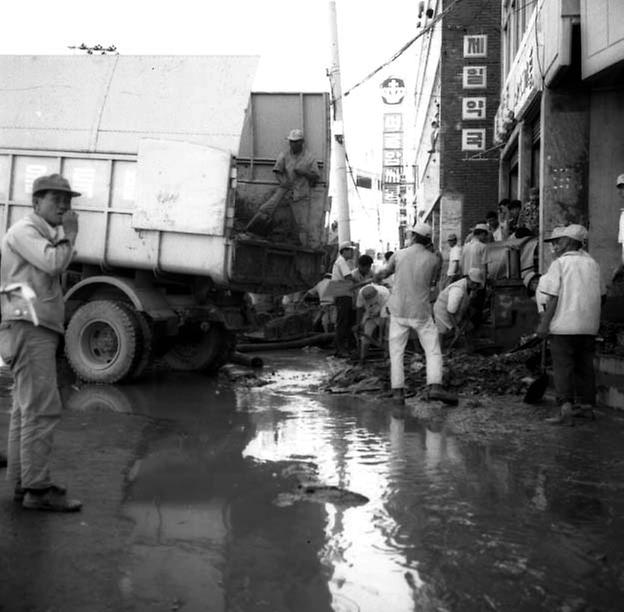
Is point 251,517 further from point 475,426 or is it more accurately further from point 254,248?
point 254,248

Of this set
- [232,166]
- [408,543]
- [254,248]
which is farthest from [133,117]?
[408,543]

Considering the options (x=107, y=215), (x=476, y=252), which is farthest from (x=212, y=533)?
(x=476, y=252)

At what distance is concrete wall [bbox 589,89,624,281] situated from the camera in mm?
11133

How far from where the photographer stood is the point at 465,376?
360 inches

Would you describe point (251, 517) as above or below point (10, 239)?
below

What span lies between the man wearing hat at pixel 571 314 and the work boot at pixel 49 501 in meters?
4.30

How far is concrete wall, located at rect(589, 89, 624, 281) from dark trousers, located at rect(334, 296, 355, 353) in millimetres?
3995

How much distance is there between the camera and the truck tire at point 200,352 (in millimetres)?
10625

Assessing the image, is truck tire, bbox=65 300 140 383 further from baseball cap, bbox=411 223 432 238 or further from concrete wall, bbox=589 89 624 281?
concrete wall, bbox=589 89 624 281

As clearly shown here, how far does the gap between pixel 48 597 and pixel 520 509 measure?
2.48 metres

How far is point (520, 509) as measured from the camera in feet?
14.1

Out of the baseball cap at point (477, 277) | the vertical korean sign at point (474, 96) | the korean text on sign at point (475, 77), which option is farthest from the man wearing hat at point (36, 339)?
the korean text on sign at point (475, 77)

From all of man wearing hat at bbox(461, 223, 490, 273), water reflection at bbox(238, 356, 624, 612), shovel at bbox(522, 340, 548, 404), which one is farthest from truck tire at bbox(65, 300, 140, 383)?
man wearing hat at bbox(461, 223, 490, 273)

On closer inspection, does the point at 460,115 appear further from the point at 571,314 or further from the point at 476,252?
the point at 571,314
